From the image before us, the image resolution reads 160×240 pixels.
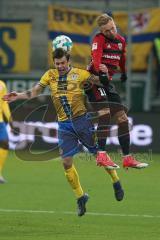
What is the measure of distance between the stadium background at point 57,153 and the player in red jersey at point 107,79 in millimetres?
1053

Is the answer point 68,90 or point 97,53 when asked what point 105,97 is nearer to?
point 68,90

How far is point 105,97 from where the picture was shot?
12680 mm

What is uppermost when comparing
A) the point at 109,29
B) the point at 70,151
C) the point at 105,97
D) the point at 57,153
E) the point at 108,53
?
the point at 109,29

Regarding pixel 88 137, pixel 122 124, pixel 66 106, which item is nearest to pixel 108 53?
pixel 66 106

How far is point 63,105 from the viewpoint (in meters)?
12.7

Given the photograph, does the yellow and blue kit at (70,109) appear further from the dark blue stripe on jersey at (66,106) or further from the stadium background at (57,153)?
the stadium background at (57,153)

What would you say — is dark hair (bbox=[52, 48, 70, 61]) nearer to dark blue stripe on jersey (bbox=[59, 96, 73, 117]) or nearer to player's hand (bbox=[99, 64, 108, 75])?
player's hand (bbox=[99, 64, 108, 75])

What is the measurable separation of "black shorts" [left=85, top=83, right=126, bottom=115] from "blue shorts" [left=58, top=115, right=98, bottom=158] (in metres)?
0.30

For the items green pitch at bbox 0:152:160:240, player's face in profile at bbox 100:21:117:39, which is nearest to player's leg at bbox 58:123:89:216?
green pitch at bbox 0:152:160:240

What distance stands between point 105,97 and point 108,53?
0.64m

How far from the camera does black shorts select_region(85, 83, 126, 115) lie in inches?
499

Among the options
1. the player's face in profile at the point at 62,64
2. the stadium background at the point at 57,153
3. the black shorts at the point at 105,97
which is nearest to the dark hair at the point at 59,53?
the player's face in profile at the point at 62,64

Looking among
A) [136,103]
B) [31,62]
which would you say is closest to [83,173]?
[136,103]

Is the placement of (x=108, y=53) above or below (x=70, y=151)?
above
